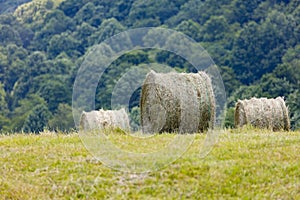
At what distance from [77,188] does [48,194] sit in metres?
0.51

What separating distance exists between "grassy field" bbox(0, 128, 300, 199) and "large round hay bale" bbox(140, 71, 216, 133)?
3937 mm

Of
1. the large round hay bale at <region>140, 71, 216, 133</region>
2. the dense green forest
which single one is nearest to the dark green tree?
the dense green forest

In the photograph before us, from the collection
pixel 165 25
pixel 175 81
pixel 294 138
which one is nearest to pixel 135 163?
pixel 294 138

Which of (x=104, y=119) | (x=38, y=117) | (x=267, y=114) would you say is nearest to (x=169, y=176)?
(x=267, y=114)

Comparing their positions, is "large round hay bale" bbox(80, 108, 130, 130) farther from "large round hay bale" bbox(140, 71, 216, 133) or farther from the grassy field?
the grassy field

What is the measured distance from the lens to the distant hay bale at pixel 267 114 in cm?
2095

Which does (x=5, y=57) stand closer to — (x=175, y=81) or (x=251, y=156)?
(x=175, y=81)

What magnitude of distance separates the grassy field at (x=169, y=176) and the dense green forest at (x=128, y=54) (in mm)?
41854

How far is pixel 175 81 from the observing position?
17391mm

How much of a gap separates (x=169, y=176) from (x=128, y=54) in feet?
176

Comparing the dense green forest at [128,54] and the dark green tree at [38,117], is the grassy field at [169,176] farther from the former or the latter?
the dark green tree at [38,117]

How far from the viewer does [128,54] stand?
63938 mm

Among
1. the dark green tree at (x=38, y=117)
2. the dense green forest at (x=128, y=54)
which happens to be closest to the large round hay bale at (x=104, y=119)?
the dense green forest at (x=128, y=54)

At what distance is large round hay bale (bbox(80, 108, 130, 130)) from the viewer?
937 inches
